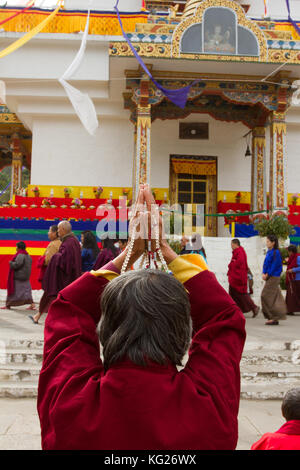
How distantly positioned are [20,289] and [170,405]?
7.43 metres

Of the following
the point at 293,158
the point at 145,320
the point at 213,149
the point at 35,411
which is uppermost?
the point at 213,149

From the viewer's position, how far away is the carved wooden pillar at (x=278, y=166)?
38.1 ft

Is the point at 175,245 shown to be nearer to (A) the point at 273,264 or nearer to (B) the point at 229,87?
(A) the point at 273,264

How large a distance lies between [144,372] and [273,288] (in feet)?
21.9

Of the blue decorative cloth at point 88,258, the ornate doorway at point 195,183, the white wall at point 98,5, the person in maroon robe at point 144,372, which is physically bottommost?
the person in maroon robe at point 144,372

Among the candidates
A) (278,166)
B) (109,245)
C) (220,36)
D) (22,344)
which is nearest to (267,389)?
(22,344)

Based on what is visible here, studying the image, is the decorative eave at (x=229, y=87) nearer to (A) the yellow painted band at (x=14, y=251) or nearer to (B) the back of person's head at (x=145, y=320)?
(A) the yellow painted band at (x=14, y=251)

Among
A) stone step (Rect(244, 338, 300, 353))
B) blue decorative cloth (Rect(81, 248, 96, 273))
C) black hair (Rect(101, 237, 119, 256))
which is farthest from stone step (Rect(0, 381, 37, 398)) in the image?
blue decorative cloth (Rect(81, 248, 96, 273))

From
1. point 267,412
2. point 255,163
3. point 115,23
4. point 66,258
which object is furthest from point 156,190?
point 267,412

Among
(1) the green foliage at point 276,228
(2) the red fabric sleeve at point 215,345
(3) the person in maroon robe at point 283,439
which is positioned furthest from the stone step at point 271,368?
(1) the green foliage at point 276,228

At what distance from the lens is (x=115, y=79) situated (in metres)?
12.3

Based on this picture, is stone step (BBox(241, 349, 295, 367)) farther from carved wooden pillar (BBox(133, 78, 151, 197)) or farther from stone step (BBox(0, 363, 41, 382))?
carved wooden pillar (BBox(133, 78, 151, 197))

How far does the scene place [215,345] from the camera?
49.2 inches

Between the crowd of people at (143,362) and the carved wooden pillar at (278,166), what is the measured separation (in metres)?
10.7
